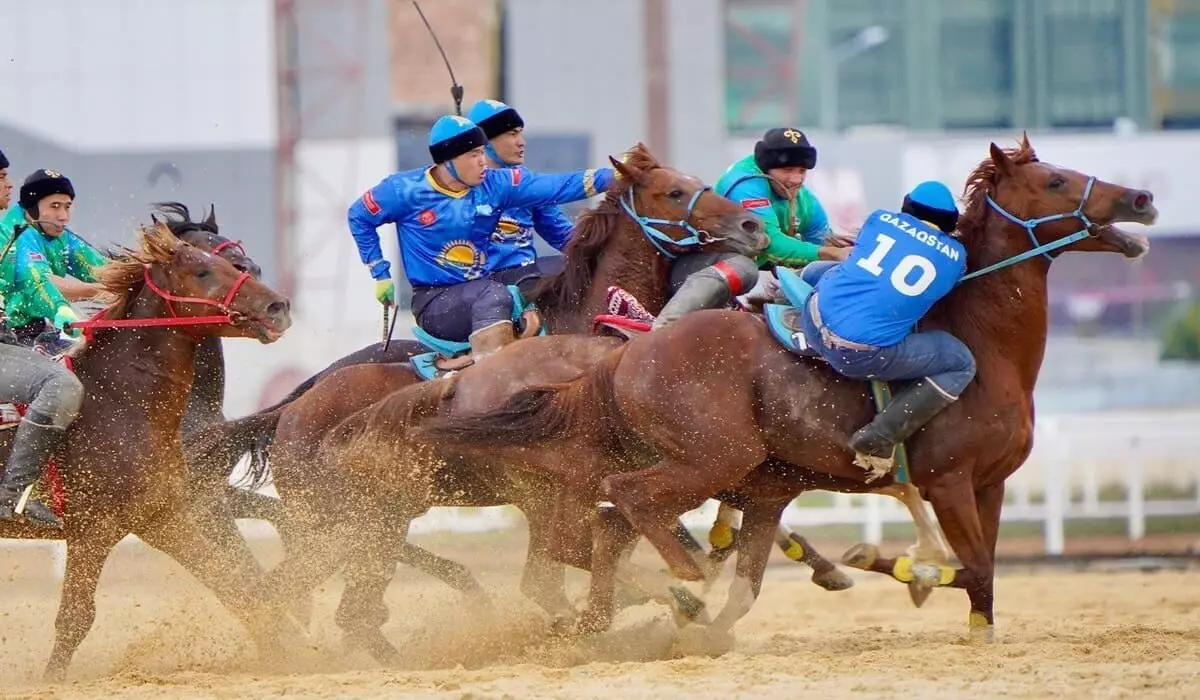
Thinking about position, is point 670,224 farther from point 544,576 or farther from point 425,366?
point 544,576

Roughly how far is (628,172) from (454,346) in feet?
3.93

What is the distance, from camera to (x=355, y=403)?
7.76 meters

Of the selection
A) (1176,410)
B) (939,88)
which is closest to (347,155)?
(939,88)

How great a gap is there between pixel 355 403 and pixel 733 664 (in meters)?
2.28

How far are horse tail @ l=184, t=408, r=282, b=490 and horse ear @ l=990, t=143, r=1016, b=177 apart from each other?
3.62 metres

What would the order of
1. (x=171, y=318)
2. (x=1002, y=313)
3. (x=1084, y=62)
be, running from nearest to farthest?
(x=1002, y=313)
(x=171, y=318)
(x=1084, y=62)

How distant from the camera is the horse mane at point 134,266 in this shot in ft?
24.6

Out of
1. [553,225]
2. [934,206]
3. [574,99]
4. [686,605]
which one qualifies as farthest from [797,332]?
[574,99]

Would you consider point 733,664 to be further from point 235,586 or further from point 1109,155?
point 1109,155

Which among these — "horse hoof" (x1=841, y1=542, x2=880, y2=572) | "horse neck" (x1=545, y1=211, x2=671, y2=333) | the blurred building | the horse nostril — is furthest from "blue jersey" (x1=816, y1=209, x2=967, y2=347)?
the blurred building

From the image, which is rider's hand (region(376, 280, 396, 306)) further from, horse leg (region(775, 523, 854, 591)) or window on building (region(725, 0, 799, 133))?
window on building (region(725, 0, 799, 133))

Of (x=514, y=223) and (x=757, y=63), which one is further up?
(x=757, y=63)

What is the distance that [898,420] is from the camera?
6.77 m

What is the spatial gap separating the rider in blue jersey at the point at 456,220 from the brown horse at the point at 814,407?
63cm
